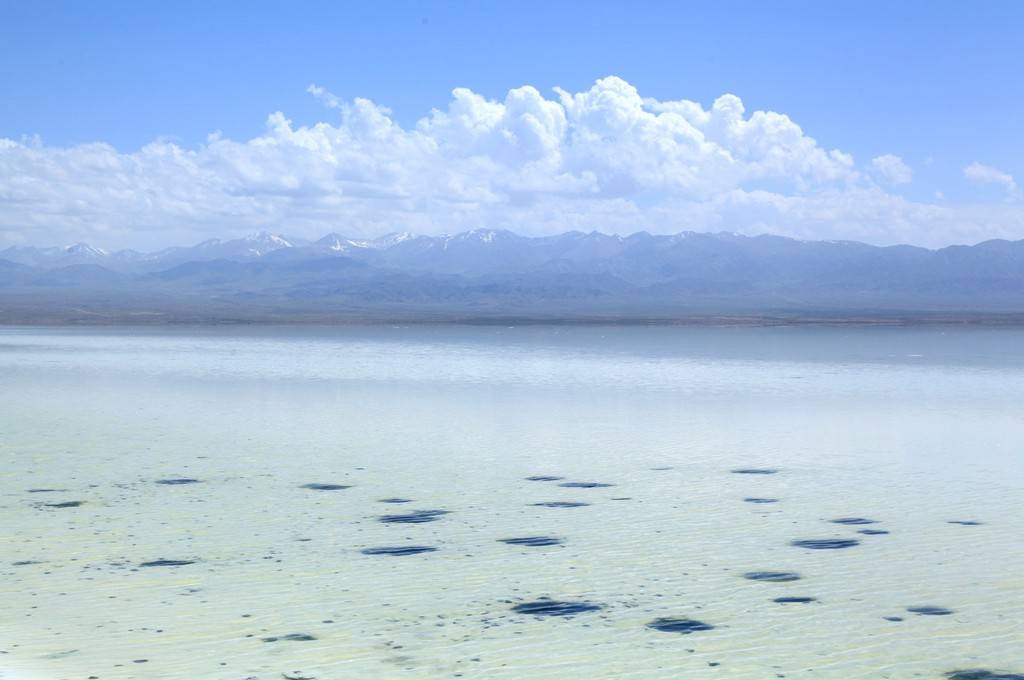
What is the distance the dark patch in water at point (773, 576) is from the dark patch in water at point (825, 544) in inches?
47.0

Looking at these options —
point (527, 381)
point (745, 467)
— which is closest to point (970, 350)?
point (527, 381)

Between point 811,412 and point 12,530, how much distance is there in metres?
17.1

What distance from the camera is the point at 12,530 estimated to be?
43.4 ft

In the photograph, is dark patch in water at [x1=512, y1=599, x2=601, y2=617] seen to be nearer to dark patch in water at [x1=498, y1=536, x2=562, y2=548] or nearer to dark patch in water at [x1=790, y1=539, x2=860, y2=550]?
dark patch in water at [x1=498, y1=536, x2=562, y2=548]

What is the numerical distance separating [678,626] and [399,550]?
360cm

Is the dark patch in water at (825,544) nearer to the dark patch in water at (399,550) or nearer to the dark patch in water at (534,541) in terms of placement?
the dark patch in water at (534,541)

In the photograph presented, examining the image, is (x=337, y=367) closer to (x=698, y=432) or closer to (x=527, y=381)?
(x=527, y=381)

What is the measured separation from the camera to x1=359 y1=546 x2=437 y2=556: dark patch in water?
40.4 ft

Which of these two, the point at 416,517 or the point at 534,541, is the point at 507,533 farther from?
the point at 416,517

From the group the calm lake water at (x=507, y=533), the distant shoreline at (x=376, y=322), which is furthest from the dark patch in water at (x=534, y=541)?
the distant shoreline at (x=376, y=322)

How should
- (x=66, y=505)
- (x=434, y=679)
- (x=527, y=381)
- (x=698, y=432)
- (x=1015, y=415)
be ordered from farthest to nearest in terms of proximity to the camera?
(x=527, y=381)
(x=1015, y=415)
(x=698, y=432)
(x=66, y=505)
(x=434, y=679)

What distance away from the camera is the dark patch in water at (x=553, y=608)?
399 inches

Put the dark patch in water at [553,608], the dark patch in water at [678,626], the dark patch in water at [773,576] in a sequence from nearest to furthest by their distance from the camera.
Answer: the dark patch in water at [678,626] < the dark patch in water at [553,608] < the dark patch in water at [773,576]

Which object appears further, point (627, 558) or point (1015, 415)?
point (1015, 415)
